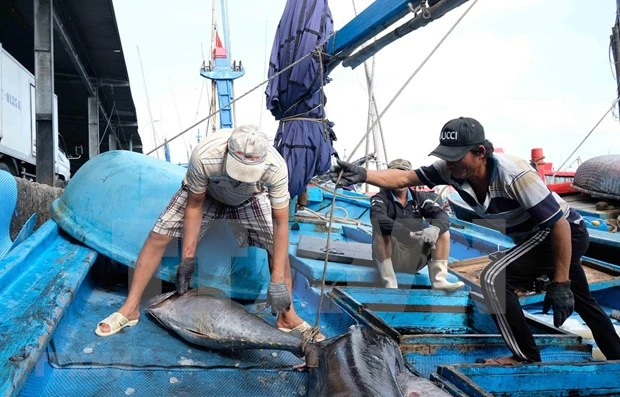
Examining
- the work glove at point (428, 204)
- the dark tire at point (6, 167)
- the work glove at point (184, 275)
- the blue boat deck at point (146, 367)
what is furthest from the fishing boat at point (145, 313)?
the dark tire at point (6, 167)

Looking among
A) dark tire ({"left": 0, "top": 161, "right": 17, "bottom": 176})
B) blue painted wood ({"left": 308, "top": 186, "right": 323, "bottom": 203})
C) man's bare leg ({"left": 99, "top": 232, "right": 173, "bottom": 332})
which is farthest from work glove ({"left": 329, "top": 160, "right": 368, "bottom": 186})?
dark tire ({"left": 0, "top": 161, "right": 17, "bottom": 176})

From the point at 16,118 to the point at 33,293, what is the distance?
699 centimetres

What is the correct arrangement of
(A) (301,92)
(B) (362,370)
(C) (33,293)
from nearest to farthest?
(B) (362,370)
(C) (33,293)
(A) (301,92)

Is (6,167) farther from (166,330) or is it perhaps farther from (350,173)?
(350,173)

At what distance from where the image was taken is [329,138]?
16.3ft

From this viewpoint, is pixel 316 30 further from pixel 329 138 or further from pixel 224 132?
pixel 224 132

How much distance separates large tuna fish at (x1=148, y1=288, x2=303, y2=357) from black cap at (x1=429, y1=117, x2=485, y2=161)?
1334mm

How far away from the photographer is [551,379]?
7.70 feet

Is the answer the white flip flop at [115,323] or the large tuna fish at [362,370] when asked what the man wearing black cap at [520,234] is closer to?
the large tuna fish at [362,370]

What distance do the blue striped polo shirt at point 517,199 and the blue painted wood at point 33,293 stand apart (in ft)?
7.75

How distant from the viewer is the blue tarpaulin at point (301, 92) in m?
4.71

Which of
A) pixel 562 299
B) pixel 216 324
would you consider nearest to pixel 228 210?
pixel 216 324

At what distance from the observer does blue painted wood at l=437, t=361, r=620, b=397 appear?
7.53 ft

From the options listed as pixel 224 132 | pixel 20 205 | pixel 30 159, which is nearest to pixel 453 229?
pixel 224 132
